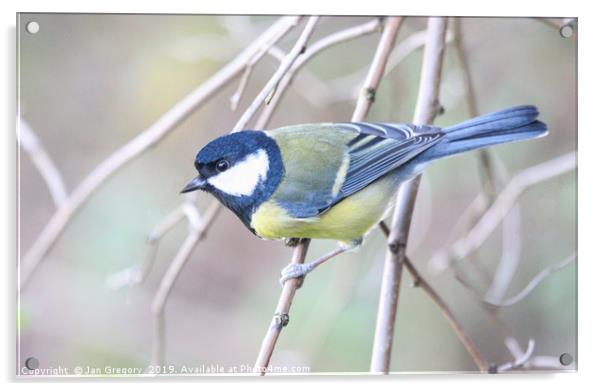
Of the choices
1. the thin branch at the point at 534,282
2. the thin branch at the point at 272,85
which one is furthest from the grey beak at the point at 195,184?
the thin branch at the point at 534,282

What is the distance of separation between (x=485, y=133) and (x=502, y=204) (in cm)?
28

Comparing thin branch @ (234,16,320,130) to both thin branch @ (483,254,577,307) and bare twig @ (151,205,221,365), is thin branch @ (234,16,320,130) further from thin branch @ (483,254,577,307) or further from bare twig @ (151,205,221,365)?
thin branch @ (483,254,577,307)

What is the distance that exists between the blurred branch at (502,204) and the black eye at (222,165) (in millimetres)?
629

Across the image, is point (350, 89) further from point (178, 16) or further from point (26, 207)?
point (26, 207)

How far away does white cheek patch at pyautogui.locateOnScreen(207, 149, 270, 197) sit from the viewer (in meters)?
1.43

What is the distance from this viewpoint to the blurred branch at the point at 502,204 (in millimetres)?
1768

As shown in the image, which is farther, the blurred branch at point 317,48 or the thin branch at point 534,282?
the thin branch at point 534,282

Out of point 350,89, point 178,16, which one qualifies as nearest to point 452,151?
point 350,89

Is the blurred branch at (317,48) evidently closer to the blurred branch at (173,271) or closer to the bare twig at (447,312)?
the blurred branch at (173,271)

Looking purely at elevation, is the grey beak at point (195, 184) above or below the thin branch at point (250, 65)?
below

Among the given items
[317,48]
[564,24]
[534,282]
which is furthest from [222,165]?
[564,24]

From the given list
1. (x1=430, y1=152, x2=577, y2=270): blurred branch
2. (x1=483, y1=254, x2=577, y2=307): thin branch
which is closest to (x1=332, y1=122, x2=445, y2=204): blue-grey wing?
(x1=430, y1=152, x2=577, y2=270): blurred branch

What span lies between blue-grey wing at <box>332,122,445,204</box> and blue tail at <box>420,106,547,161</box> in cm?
3

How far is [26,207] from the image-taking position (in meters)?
1.60
